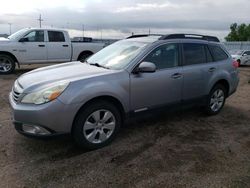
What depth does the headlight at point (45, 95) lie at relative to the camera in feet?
12.6

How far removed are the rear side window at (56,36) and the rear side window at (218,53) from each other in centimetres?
793

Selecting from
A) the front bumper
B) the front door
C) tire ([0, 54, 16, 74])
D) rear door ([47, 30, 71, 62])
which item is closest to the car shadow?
the front bumper

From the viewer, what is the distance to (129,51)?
506 centimetres

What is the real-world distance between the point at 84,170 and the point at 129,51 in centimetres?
221

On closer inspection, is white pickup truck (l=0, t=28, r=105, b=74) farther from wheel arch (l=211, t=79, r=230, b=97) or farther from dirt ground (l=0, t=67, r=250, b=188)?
wheel arch (l=211, t=79, r=230, b=97)

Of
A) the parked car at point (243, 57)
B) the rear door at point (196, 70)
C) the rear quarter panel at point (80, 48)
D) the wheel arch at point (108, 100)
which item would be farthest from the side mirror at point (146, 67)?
the parked car at point (243, 57)

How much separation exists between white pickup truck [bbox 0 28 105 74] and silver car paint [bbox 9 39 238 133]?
23.5 feet

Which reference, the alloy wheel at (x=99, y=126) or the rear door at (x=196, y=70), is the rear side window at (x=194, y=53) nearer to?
the rear door at (x=196, y=70)

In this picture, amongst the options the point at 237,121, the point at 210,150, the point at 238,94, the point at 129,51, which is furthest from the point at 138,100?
the point at 238,94

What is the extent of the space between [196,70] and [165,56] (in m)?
0.78

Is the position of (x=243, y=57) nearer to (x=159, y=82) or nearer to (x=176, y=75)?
(x=176, y=75)

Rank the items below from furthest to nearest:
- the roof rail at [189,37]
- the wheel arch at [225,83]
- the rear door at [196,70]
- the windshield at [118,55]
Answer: the wheel arch at [225,83]
the rear door at [196,70]
the roof rail at [189,37]
the windshield at [118,55]

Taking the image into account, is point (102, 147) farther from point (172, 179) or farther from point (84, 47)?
point (84, 47)

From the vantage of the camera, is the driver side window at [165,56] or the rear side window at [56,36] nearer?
the driver side window at [165,56]
